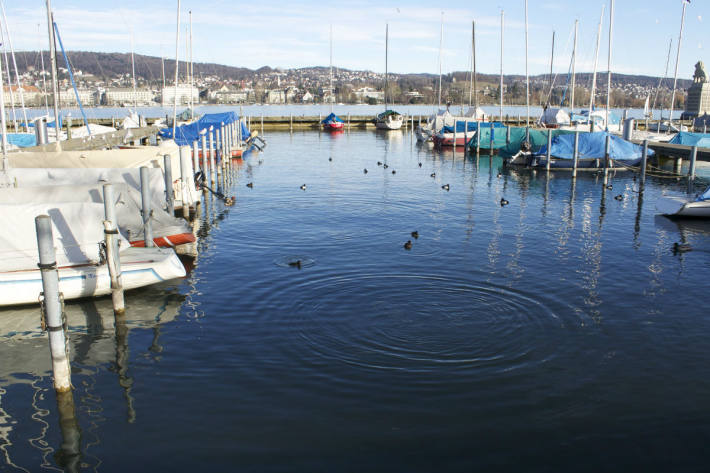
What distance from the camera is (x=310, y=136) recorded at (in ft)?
253

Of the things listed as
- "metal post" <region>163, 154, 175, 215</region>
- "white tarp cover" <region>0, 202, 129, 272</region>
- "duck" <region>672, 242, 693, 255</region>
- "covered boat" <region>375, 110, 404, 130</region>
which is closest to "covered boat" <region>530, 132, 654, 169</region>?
"duck" <region>672, 242, 693, 255</region>

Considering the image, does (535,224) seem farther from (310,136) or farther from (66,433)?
(310,136)

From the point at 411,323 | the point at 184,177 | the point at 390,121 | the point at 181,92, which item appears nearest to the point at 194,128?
the point at 184,177

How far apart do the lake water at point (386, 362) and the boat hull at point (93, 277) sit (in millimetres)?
426

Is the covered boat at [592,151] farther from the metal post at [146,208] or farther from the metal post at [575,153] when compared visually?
the metal post at [146,208]

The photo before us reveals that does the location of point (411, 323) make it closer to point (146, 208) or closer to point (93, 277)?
point (93, 277)

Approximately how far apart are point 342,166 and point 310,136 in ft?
105

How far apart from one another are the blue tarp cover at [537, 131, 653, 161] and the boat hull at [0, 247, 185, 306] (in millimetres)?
34103

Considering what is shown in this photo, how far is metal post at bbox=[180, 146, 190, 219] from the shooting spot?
25.7 metres

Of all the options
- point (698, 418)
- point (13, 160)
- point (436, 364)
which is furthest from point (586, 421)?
point (13, 160)

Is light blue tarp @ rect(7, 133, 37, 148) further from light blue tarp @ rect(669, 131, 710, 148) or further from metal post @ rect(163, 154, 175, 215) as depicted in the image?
light blue tarp @ rect(669, 131, 710, 148)

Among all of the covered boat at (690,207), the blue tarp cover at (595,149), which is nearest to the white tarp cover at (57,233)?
the covered boat at (690,207)

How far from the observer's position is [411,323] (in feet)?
44.0

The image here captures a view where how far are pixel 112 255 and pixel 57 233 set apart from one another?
204 cm
